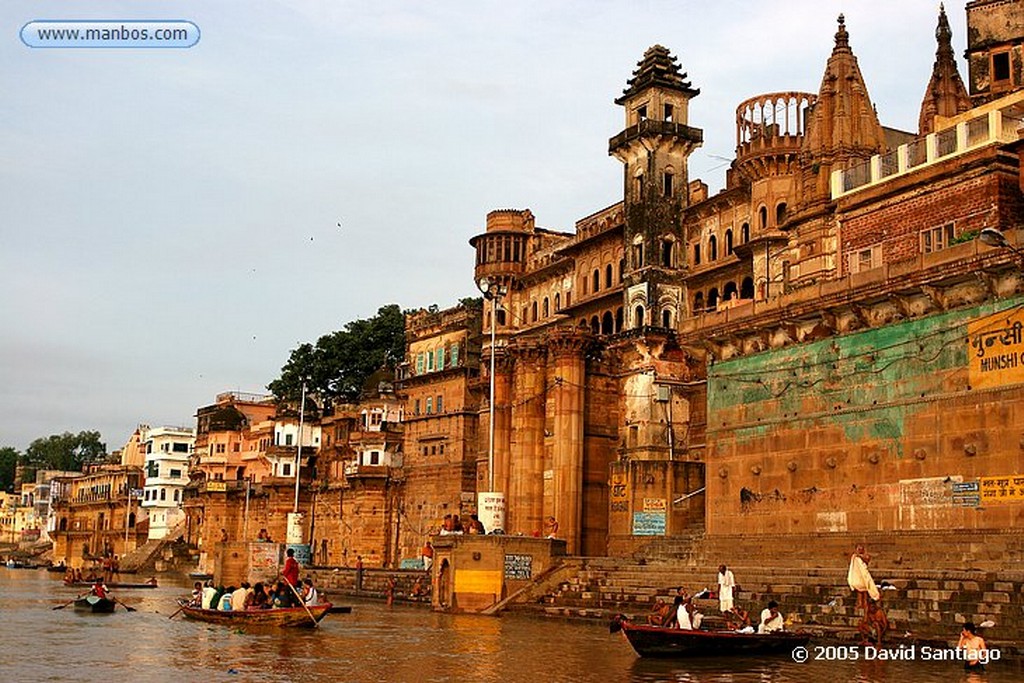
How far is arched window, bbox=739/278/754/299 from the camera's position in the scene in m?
44.8

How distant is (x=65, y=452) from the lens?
15150 cm

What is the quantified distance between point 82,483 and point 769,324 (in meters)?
94.0

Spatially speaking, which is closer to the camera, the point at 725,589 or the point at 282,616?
the point at 725,589

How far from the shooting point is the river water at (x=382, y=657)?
63.3 ft

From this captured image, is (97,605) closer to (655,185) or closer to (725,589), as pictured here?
(725,589)

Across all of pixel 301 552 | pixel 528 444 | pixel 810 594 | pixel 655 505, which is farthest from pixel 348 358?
pixel 810 594

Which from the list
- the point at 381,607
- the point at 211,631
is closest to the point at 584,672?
the point at 211,631

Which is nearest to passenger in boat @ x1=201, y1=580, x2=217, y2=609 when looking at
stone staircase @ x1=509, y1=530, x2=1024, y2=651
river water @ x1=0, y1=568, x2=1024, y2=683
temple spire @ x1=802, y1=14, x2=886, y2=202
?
river water @ x1=0, y1=568, x2=1024, y2=683

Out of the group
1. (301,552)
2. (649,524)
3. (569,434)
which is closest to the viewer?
(649,524)

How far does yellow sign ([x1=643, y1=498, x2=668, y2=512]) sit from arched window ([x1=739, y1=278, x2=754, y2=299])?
8.39 meters

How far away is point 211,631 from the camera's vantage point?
2911 centimetres

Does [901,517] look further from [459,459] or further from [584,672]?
[459,459]

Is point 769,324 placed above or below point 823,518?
above

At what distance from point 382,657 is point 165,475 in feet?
262
